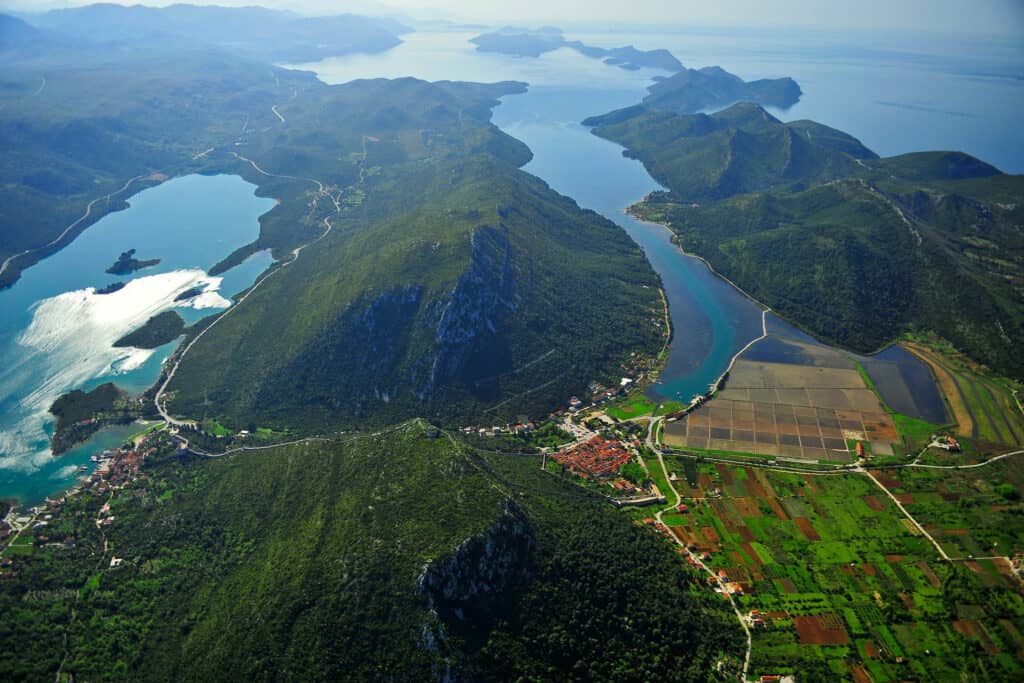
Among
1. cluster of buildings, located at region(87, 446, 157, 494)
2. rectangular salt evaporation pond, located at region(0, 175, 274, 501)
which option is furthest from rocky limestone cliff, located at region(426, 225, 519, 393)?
rectangular salt evaporation pond, located at region(0, 175, 274, 501)

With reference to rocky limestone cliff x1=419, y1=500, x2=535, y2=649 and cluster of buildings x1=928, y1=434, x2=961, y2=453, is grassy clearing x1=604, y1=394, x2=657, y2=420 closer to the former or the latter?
rocky limestone cliff x1=419, y1=500, x2=535, y2=649

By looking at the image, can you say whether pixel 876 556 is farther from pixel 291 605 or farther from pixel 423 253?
pixel 423 253

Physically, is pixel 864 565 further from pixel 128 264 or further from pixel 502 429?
pixel 128 264

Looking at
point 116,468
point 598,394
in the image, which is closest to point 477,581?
point 598,394

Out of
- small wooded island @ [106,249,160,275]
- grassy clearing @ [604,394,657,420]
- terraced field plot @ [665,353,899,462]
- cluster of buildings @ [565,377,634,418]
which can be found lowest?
small wooded island @ [106,249,160,275]

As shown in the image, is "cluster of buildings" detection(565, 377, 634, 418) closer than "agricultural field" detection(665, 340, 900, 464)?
No

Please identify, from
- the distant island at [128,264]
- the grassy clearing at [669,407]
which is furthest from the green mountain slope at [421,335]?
the distant island at [128,264]

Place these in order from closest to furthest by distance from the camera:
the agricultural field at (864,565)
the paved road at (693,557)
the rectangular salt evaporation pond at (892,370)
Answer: the paved road at (693,557)
the agricultural field at (864,565)
the rectangular salt evaporation pond at (892,370)

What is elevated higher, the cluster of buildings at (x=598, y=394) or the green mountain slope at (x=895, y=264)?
the green mountain slope at (x=895, y=264)

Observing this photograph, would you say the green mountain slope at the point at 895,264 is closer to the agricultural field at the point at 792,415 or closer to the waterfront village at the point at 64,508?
the agricultural field at the point at 792,415
